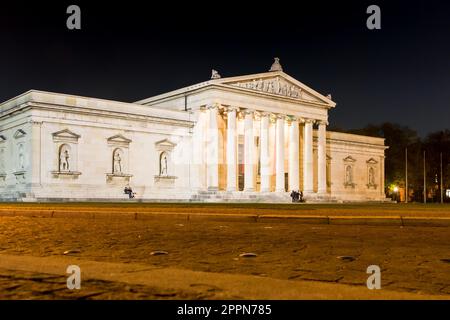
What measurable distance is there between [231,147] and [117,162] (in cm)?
1194

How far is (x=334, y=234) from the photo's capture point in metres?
14.3

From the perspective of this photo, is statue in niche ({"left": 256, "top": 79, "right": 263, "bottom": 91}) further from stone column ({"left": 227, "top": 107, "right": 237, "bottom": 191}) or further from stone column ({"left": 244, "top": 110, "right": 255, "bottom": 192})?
stone column ({"left": 227, "top": 107, "right": 237, "bottom": 191})

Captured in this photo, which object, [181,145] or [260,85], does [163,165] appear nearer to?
[181,145]

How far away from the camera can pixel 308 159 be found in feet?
222

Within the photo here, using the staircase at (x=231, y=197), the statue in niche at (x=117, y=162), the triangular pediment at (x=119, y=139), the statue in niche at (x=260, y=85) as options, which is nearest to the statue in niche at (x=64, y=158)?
the triangular pediment at (x=119, y=139)

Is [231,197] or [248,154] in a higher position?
[248,154]

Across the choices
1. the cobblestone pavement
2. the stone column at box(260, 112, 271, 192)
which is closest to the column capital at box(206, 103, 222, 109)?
the stone column at box(260, 112, 271, 192)

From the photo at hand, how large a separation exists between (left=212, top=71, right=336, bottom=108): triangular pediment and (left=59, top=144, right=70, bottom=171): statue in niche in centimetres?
1569

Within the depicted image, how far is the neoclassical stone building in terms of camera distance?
4950 cm

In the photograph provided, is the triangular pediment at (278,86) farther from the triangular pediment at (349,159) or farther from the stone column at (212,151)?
the triangular pediment at (349,159)

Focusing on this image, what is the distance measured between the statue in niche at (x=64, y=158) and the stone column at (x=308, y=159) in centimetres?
2819

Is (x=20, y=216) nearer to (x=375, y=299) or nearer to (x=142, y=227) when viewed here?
(x=142, y=227)

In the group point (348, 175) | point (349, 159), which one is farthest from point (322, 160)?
point (348, 175)

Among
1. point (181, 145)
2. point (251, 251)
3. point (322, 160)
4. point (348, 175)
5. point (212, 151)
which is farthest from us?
point (348, 175)
